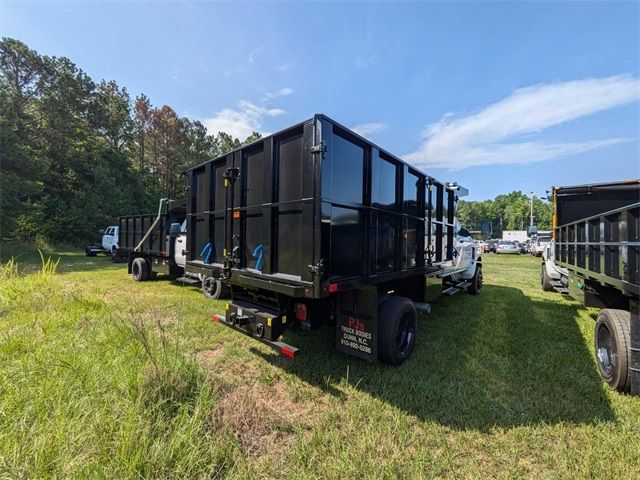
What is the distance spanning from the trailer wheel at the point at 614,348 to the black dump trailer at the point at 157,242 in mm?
8485

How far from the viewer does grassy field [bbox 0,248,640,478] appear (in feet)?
6.93

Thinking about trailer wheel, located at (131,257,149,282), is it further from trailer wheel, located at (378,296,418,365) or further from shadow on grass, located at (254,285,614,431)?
trailer wheel, located at (378,296,418,365)

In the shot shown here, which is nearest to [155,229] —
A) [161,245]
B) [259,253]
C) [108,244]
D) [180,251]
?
[161,245]

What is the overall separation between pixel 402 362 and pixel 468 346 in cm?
136

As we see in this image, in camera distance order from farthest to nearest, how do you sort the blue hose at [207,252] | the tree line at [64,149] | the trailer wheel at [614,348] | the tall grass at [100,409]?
the tree line at [64,149], the blue hose at [207,252], the trailer wheel at [614,348], the tall grass at [100,409]

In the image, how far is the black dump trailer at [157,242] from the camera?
8.79 metres

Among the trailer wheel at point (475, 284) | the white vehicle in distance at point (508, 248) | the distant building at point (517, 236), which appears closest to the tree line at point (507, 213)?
the distant building at point (517, 236)

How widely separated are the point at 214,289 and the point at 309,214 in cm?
490

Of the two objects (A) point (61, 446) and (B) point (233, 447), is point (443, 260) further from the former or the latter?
(A) point (61, 446)

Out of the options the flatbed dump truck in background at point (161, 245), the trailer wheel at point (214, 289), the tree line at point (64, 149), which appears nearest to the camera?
the trailer wheel at point (214, 289)

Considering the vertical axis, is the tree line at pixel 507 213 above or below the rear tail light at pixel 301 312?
above

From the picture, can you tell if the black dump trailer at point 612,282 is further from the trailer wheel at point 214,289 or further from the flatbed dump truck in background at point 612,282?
the trailer wheel at point 214,289

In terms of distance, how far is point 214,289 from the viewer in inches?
277

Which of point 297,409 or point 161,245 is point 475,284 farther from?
point 161,245
